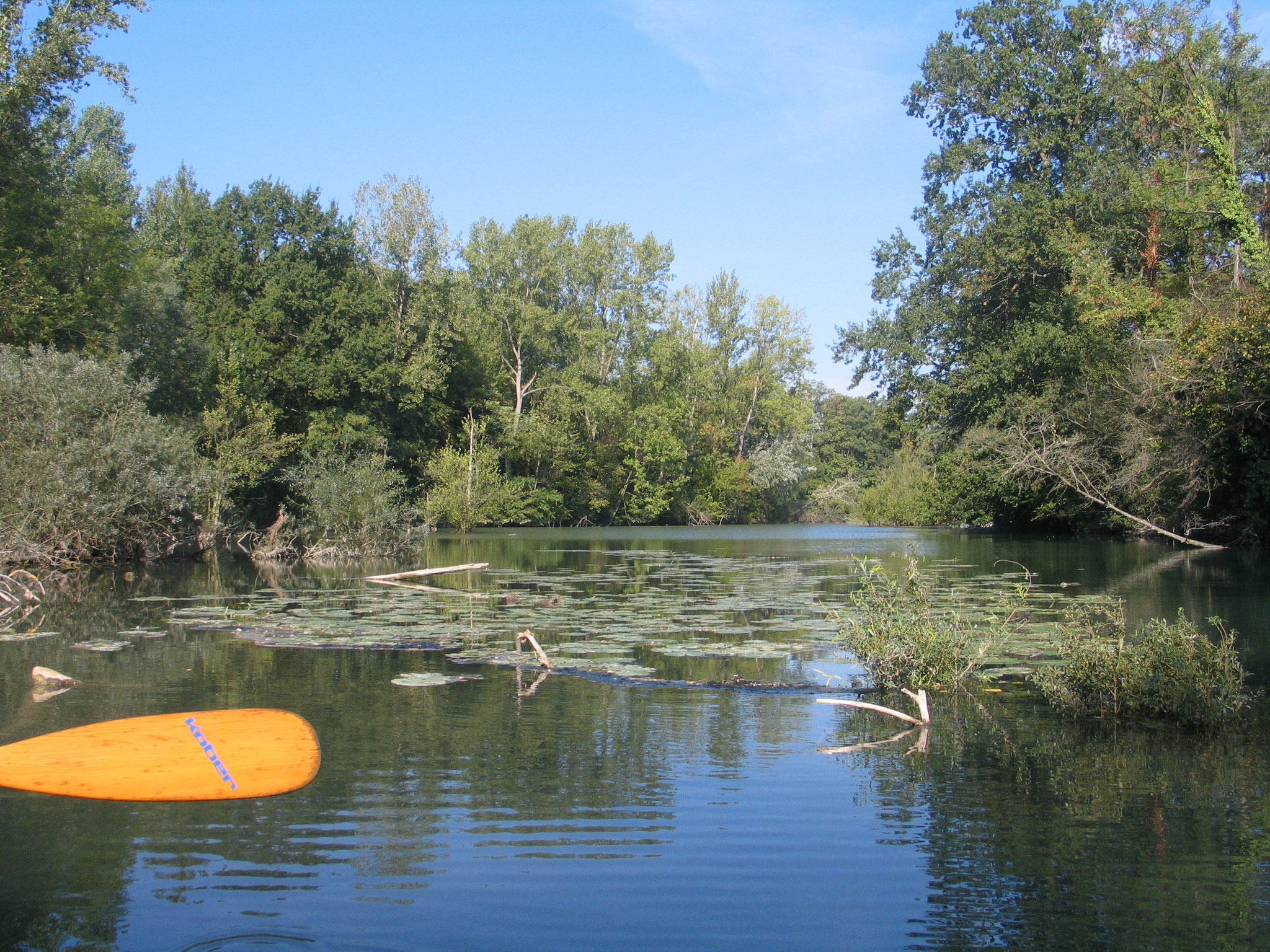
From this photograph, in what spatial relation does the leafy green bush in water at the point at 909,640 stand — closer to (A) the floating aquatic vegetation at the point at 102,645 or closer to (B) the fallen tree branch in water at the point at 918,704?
(B) the fallen tree branch in water at the point at 918,704

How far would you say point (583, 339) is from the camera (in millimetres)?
47625

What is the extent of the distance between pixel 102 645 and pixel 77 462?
927 cm

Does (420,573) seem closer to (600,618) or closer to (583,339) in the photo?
(600,618)

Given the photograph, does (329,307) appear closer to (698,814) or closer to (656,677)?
(656,677)

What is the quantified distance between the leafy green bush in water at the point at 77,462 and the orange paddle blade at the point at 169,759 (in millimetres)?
10991

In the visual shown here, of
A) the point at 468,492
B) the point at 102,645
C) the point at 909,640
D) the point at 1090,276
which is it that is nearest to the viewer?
the point at 909,640

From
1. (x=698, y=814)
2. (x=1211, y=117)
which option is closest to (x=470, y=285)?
(x=1211, y=117)

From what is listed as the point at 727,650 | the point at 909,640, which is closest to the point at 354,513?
the point at 727,650

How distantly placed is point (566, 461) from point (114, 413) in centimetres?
2774

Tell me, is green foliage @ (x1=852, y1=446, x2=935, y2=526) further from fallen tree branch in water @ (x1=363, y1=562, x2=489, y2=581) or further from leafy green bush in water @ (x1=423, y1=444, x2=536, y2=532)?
fallen tree branch in water @ (x1=363, y1=562, x2=489, y2=581)

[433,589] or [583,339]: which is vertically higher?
[583,339]

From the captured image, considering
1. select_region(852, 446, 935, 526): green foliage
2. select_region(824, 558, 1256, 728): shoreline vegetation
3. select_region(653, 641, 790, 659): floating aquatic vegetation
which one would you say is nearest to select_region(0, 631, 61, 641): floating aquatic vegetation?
select_region(653, 641, 790, 659): floating aquatic vegetation

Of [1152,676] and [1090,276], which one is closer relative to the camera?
[1152,676]

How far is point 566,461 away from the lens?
1779 inches
